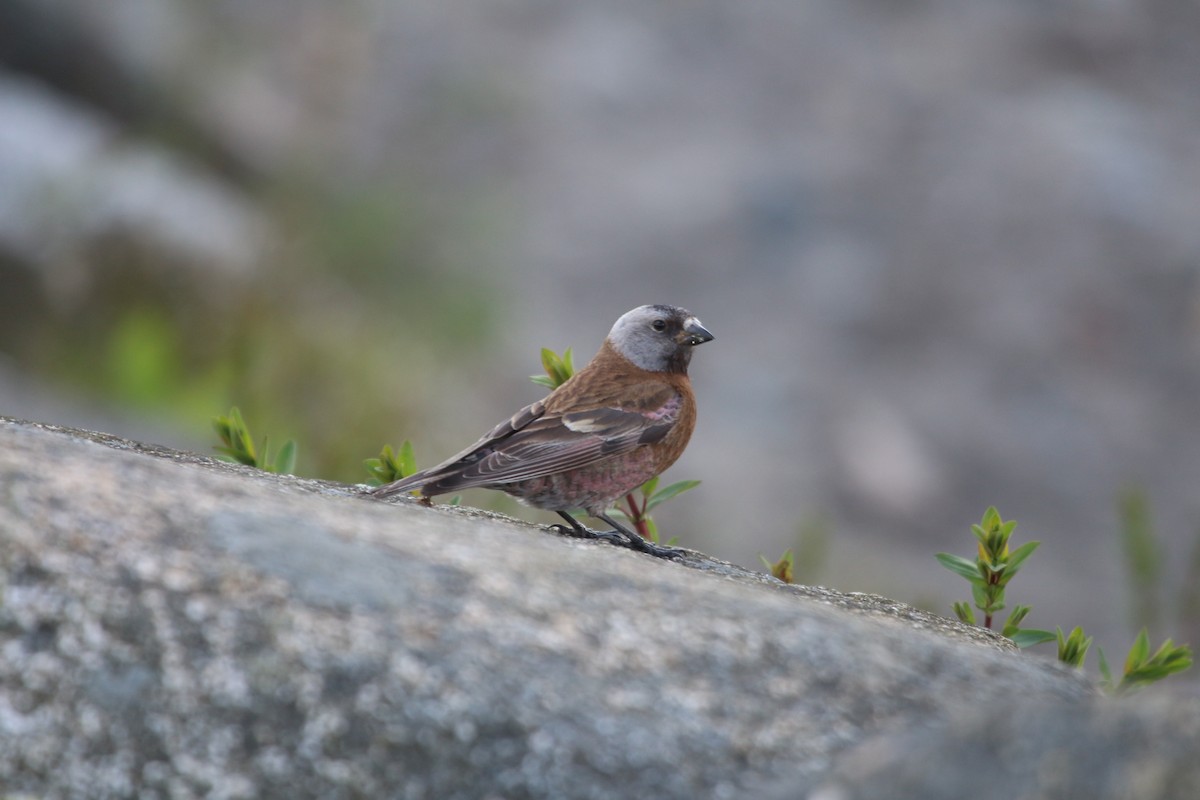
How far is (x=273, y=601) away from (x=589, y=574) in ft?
2.06

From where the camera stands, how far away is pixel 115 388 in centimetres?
735

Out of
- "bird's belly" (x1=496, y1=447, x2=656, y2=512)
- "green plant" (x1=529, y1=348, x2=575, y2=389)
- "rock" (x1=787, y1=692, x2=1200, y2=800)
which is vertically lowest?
"rock" (x1=787, y1=692, x2=1200, y2=800)

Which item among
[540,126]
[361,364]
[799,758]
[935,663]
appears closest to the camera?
[799,758]

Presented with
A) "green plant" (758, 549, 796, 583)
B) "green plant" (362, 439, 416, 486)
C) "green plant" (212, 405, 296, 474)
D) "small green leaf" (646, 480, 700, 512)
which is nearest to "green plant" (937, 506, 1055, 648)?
"green plant" (758, 549, 796, 583)

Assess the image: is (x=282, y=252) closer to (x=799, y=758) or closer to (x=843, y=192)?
(x=843, y=192)

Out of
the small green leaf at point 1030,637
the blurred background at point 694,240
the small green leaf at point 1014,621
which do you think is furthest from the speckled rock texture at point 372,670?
the blurred background at point 694,240

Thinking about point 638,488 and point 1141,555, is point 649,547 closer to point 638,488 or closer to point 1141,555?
point 638,488

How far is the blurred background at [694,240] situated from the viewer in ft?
26.6

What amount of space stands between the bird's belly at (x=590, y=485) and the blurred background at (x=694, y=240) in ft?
6.35

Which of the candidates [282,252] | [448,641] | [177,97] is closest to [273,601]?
[448,641]

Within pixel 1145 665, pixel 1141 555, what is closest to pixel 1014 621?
pixel 1145 665

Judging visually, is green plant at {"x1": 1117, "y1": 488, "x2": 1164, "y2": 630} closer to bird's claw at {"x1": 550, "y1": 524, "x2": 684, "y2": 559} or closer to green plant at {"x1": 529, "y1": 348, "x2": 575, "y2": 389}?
bird's claw at {"x1": 550, "y1": 524, "x2": 684, "y2": 559}

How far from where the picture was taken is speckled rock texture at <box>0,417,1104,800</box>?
2166 millimetres

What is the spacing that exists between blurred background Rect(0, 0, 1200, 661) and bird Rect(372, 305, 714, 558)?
1.74 meters
